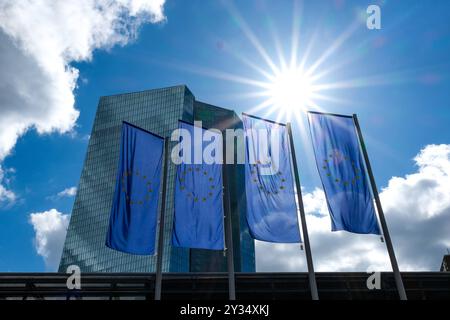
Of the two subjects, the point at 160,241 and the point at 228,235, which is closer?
the point at 160,241

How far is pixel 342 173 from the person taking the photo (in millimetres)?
21703

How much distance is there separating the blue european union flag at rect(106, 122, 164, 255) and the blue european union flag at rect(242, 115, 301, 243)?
15.3ft

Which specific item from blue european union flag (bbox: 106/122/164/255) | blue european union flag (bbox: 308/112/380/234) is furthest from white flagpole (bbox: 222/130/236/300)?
blue european union flag (bbox: 308/112/380/234)

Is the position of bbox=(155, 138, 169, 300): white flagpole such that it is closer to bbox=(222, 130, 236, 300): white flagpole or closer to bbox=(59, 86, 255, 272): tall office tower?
bbox=(222, 130, 236, 300): white flagpole

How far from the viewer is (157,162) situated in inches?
873

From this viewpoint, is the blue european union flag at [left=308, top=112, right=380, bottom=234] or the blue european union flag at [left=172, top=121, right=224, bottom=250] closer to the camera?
the blue european union flag at [left=172, top=121, right=224, bottom=250]

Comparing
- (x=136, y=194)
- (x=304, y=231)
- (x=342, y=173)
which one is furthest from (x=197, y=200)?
(x=342, y=173)

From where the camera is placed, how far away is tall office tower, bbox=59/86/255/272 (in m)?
134

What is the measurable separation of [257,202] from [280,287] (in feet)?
19.2

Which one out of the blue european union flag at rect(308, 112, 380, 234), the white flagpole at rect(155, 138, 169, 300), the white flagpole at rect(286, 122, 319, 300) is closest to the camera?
the white flagpole at rect(155, 138, 169, 300)

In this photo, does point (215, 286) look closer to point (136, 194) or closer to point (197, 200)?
point (197, 200)

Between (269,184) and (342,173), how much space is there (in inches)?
148

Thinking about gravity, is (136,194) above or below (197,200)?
above
